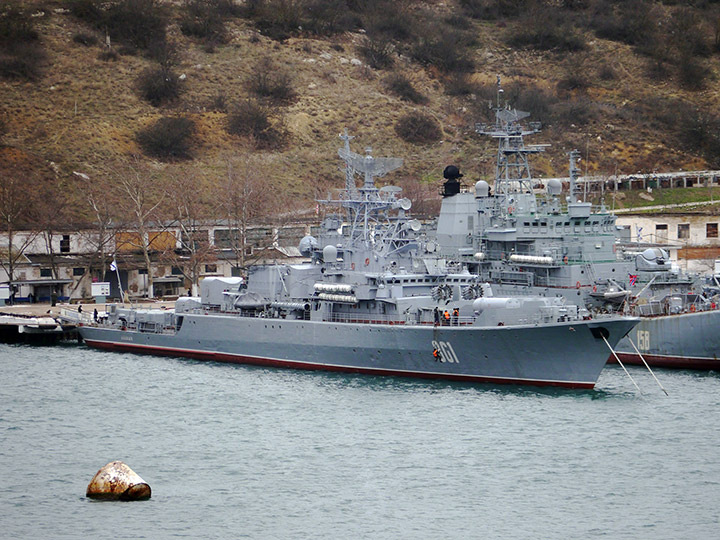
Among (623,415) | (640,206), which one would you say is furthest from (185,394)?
(640,206)

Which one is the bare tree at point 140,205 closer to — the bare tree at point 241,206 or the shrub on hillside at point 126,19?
the bare tree at point 241,206

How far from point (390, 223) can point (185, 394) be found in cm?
1194

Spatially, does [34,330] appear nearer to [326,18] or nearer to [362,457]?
[362,457]

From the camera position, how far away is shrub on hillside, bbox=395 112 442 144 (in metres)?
Answer: 95.6

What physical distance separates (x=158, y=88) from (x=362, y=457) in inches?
2781

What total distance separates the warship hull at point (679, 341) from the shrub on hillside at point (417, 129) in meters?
52.9

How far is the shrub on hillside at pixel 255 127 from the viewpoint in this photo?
9200 centimetres

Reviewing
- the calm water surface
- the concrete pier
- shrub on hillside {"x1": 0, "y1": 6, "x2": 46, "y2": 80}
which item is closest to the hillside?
shrub on hillside {"x1": 0, "y1": 6, "x2": 46, "y2": 80}

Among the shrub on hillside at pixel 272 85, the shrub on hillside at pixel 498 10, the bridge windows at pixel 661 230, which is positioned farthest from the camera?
the shrub on hillside at pixel 498 10

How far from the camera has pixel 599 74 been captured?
4326 inches

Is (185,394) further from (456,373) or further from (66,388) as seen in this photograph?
(456,373)

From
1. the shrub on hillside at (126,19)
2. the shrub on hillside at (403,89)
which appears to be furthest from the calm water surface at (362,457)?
the shrub on hillside at (126,19)

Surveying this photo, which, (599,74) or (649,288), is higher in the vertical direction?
(599,74)

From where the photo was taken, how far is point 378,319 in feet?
139
